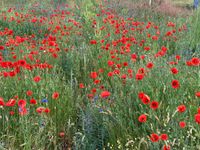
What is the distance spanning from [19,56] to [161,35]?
3.32 meters

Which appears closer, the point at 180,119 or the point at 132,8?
the point at 180,119

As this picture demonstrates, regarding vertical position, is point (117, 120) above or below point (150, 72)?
below

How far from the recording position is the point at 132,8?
12.8m

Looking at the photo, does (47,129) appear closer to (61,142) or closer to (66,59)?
(61,142)

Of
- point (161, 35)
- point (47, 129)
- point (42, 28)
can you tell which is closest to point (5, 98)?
point (47, 129)

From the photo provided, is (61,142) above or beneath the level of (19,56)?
beneath

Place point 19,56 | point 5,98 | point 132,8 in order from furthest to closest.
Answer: point 132,8, point 19,56, point 5,98

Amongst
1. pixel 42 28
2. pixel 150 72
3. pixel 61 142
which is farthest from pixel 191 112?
pixel 42 28

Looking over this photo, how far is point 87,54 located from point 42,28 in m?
3.42

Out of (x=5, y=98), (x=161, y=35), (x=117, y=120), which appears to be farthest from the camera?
(x=161, y=35)

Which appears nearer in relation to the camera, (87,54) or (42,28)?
(87,54)

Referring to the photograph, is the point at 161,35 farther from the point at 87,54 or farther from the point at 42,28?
the point at 42,28

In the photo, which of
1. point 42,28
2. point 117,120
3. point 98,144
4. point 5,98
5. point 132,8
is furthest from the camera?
point 132,8

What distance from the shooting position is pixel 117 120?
2785 mm
